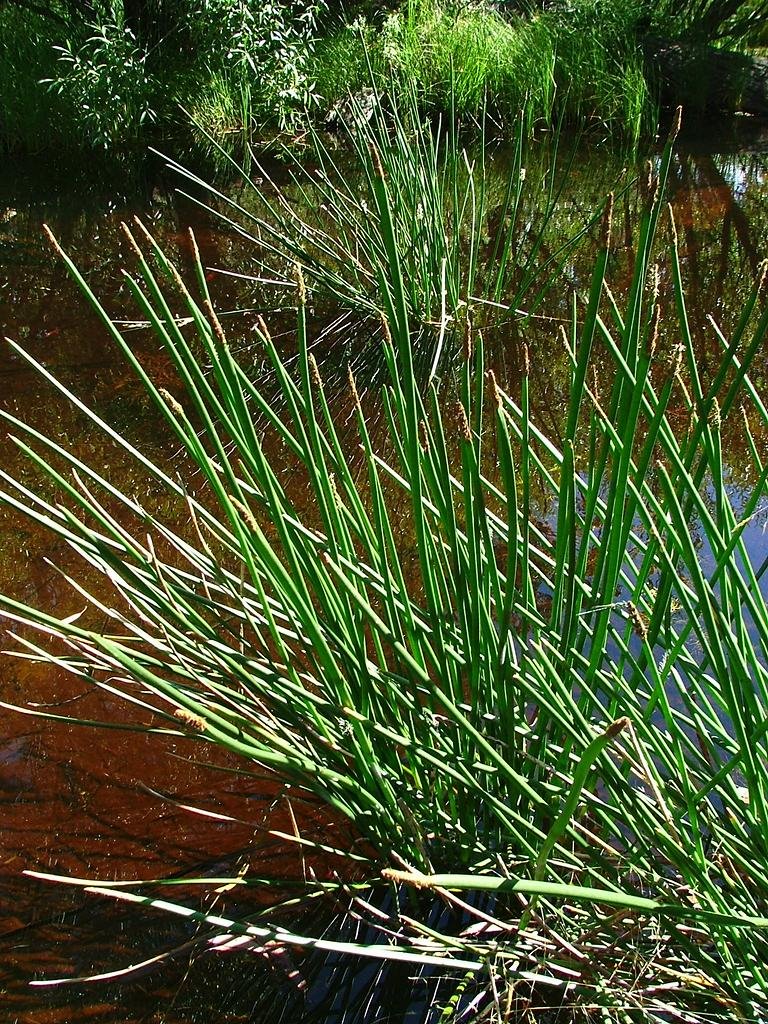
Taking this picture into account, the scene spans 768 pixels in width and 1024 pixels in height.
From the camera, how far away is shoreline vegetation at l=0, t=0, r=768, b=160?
5402 mm

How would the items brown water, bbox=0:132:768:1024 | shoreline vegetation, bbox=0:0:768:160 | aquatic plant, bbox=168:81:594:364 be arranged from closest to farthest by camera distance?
brown water, bbox=0:132:768:1024
aquatic plant, bbox=168:81:594:364
shoreline vegetation, bbox=0:0:768:160

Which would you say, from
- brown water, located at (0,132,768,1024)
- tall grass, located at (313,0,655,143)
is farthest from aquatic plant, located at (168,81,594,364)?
tall grass, located at (313,0,655,143)

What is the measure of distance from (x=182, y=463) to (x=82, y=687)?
86 cm

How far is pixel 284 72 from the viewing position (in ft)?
18.3

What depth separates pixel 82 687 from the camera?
1.54m

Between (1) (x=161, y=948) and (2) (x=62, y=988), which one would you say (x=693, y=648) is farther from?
(2) (x=62, y=988)

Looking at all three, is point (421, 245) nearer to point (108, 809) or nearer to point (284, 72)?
point (108, 809)

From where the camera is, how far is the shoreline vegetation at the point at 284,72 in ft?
17.7

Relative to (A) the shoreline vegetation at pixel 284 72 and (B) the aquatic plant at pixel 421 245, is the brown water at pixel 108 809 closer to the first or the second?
(B) the aquatic plant at pixel 421 245

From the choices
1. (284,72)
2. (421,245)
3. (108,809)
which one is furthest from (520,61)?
(108,809)

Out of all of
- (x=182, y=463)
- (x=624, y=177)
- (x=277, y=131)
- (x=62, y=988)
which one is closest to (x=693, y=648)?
(x=62, y=988)

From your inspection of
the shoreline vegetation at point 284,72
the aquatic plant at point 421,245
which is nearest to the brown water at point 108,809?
the aquatic plant at point 421,245

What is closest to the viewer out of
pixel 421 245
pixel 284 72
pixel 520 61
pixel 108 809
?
pixel 108 809

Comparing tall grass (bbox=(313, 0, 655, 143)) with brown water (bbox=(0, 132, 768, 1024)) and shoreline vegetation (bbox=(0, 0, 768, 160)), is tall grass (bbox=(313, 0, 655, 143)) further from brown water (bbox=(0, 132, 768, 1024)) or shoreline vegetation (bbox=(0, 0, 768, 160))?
brown water (bbox=(0, 132, 768, 1024))
